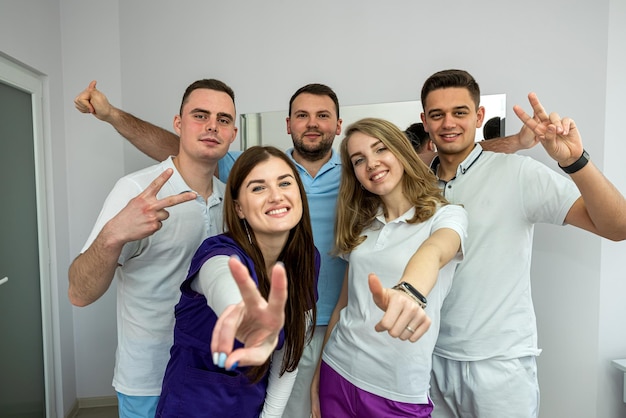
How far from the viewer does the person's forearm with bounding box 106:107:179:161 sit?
1.97 meters

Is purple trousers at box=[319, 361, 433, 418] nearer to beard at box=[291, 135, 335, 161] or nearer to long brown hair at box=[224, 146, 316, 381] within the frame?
long brown hair at box=[224, 146, 316, 381]

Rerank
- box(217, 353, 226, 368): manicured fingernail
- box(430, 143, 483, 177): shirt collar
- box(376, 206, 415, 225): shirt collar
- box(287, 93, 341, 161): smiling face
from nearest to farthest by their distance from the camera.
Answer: box(217, 353, 226, 368): manicured fingernail < box(376, 206, 415, 225): shirt collar < box(430, 143, 483, 177): shirt collar < box(287, 93, 341, 161): smiling face

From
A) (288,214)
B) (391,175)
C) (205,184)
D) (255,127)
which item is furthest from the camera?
(255,127)

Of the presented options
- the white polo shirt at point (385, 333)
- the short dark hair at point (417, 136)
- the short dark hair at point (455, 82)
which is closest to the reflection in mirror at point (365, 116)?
the short dark hair at point (417, 136)

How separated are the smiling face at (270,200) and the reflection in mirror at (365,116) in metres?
1.30

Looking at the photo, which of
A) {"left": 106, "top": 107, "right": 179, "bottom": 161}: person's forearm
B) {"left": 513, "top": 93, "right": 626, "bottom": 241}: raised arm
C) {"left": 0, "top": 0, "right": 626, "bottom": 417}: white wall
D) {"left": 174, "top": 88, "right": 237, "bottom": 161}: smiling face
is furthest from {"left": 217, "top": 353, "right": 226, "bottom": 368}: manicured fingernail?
{"left": 0, "top": 0, "right": 626, "bottom": 417}: white wall

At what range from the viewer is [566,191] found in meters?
1.51

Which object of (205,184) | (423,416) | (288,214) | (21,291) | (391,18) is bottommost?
(423,416)

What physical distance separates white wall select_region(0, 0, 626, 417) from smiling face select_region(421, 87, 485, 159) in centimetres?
100

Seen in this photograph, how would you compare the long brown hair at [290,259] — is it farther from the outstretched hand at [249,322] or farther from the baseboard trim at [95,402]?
the baseboard trim at [95,402]

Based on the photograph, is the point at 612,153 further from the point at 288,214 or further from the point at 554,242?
the point at 288,214

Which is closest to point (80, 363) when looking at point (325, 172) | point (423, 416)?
point (325, 172)

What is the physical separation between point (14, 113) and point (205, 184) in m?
1.52

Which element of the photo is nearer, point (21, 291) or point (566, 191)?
point (566, 191)
